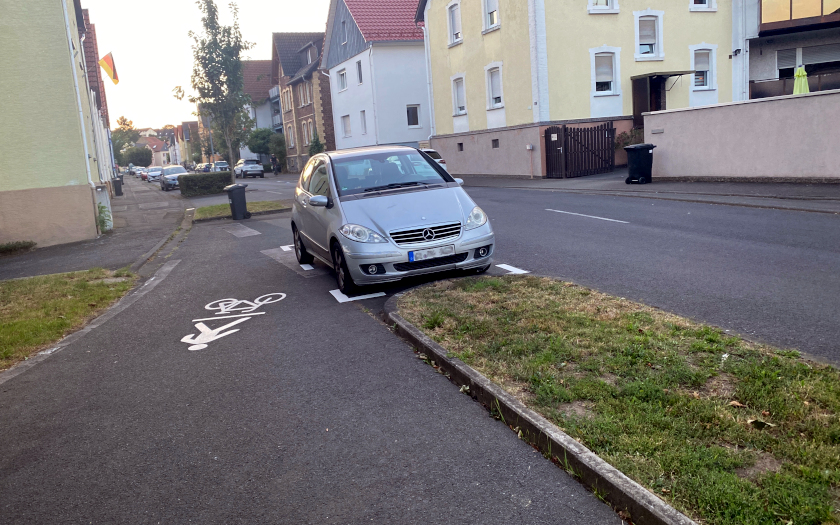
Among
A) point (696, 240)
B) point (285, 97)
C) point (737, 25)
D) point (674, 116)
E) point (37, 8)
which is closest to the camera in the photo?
point (696, 240)

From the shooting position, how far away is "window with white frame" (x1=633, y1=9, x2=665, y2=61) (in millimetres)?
28730

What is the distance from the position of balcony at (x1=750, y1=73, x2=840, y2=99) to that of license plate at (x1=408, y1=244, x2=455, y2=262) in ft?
87.1

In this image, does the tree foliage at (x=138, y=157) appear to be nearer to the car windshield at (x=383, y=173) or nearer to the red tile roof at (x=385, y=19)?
the red tile roof at (x=385, y=19)

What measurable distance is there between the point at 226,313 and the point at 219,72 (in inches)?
955

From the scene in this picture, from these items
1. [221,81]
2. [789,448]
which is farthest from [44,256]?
[221,81]

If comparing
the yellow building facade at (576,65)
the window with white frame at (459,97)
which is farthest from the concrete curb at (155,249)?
the window with white frame at (459,97)

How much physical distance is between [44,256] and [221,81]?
1726 cm

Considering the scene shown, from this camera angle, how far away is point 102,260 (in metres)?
13.7

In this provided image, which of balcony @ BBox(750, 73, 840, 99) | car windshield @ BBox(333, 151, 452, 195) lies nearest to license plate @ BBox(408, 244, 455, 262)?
car windshield @ BBox(333, 151, 452, 195)

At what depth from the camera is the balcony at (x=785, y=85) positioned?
29.1m

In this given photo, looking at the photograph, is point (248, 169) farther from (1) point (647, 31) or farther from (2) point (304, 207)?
(2) point (304, 207)

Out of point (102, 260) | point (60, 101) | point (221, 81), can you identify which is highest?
point (221, 81)

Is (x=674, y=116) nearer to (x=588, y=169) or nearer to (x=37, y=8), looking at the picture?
(x=588, y=169)

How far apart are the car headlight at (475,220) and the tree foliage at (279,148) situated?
5627cm
